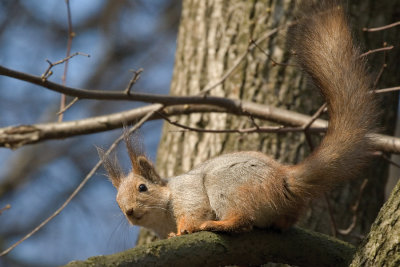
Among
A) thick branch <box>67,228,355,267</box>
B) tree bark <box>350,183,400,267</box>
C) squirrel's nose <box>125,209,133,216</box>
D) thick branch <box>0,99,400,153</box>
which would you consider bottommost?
thick branch <box>67,228,355,267</box>

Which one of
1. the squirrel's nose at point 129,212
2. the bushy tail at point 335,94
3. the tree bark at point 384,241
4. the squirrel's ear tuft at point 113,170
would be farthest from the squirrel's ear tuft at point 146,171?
the tree bark at point 384,241

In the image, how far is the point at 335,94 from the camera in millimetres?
2607

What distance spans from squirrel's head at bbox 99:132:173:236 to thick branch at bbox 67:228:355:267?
1.48 ft

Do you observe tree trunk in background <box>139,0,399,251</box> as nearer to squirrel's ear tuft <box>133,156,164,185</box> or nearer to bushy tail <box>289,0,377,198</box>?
squirrel's ear tuft <box>133,156,164,185</box>

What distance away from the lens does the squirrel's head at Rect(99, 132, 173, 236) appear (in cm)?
277

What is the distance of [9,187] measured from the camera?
7.40 m

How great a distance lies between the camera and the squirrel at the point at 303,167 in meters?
2.53

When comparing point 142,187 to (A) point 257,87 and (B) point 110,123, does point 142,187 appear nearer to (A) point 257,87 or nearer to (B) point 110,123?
(B) point 110,123

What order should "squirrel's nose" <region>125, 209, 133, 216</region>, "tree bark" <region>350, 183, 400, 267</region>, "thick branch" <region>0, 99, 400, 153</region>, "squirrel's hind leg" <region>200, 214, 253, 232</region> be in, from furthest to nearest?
"thick branch" <region>0, 99, 400, 153</region>
"squirrel's nose" <region>125, 209, 133, 216</region>
"squirrel's hind leg" <region>200, 214, 253, 232</region>
"tree bark" <region>350, 183, 400, 267</region>

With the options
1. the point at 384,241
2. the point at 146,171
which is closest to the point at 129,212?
the point at 146,171

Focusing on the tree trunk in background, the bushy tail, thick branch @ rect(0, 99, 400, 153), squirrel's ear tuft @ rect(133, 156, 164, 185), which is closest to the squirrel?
the bushy tail

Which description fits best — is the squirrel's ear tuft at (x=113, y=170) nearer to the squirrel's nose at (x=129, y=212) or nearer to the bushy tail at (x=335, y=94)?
the squirrel's nose at (x=129, y=212)

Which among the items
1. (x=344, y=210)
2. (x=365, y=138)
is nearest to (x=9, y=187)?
(x=344, y=210)

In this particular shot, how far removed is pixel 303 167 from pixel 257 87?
1559 mm
